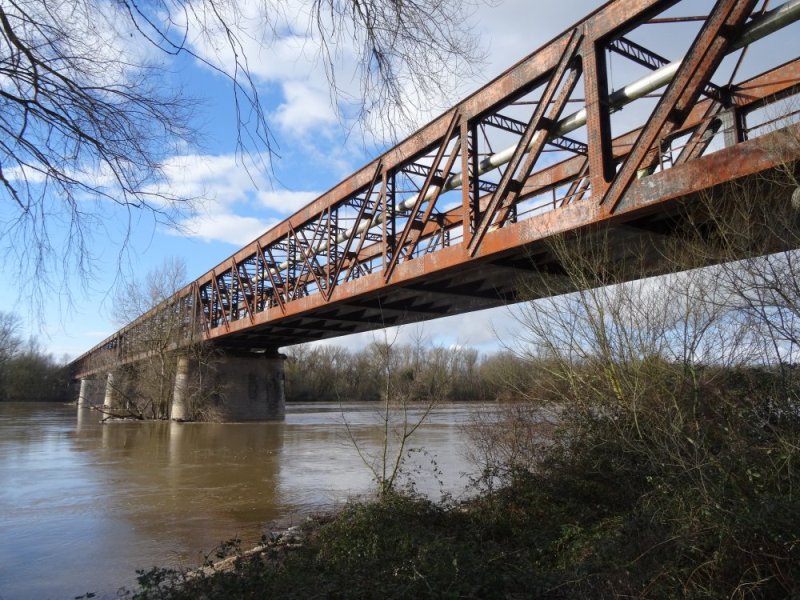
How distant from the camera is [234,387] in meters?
42.5

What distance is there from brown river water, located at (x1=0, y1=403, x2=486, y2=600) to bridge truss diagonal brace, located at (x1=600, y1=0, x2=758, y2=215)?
21.7 ft

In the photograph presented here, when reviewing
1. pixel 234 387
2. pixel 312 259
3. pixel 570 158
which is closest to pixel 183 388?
pixel 234 387

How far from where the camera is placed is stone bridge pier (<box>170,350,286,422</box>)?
40969 mm

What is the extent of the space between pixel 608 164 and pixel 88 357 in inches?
3887

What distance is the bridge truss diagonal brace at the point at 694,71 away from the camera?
27.6 feet

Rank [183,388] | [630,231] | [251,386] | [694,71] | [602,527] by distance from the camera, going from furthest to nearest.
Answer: [251,386] → [183,388] → [630,231] → [694,71] → [602,527]

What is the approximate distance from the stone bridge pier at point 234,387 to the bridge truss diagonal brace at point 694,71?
36.5m

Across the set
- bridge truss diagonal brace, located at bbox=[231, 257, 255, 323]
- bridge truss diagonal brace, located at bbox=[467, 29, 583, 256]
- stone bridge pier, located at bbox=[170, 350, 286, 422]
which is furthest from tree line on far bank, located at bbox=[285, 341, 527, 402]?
stone bridge pier, located at bbox=[170, 350, 286, 422]

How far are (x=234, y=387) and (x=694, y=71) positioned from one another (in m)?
38.9

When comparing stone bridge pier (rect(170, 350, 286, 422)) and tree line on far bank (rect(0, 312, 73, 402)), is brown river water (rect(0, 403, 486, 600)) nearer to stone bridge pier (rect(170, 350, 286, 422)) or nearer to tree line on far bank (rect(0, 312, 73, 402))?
stone bridge pier (rect(170, 350, 286, 422))

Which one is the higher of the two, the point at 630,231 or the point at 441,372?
the point at 630,231

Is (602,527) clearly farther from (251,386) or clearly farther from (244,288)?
(251,386)

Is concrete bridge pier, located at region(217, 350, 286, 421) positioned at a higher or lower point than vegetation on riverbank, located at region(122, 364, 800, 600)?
higher

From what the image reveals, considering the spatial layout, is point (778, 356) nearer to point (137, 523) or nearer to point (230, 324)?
point (137, 523)
